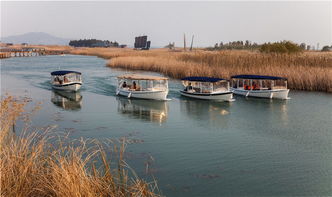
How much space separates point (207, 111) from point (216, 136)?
29.1 feet

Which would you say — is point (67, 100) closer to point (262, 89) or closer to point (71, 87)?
point (71, 87)

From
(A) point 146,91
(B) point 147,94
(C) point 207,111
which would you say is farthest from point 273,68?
(A) point 146,91

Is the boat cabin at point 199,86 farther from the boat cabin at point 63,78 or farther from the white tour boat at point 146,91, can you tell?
the boat cabin at point 63,78

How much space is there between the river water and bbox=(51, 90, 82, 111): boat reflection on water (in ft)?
0.33

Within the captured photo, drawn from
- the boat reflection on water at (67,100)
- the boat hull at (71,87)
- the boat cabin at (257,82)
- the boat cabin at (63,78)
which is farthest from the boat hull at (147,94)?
the boat cabin at (257,82)

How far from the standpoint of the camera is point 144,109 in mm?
31078

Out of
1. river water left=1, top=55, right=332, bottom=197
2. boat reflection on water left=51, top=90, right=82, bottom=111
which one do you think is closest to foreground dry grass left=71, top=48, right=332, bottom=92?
river water left=1, top=55, right=332, bottom=197

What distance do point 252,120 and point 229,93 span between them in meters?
7.83

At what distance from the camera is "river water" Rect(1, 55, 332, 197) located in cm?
1424

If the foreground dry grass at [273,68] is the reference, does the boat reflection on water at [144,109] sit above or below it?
below

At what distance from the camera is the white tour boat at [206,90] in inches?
1352

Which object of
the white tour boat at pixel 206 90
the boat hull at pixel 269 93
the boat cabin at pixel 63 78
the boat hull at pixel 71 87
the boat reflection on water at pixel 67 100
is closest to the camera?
the boat reflection on water at pixel 67 100

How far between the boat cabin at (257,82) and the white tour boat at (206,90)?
2875 millimetres

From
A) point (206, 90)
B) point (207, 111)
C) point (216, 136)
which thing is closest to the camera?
point (216, 136)
